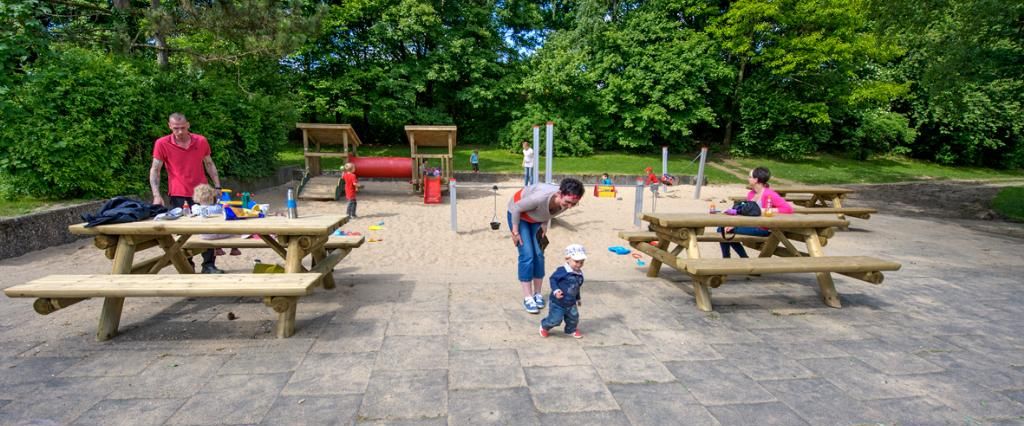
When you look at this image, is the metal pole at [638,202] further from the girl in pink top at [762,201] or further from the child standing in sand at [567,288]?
the child standing in sand at [567,288]

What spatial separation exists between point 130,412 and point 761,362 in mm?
4127

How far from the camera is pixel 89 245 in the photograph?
23.3 feet

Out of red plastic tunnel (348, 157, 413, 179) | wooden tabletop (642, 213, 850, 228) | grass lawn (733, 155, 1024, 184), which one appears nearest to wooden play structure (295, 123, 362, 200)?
red plastic tunnel (348, 157, 413, 179)

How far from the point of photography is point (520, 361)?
3197mm

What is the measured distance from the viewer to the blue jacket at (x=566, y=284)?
11.4ft

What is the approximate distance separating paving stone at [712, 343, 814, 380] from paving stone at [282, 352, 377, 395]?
268 cm

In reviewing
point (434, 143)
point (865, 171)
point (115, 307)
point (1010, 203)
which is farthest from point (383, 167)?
point (865, 171)

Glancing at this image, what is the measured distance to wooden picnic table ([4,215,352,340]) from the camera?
3.12 meters

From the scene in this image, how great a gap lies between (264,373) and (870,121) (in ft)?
121

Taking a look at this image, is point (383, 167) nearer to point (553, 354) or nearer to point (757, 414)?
point (553, 354)

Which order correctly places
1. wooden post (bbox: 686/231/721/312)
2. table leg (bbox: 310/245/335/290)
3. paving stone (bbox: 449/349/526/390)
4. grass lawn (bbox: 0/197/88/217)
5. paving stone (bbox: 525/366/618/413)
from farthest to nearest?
grass lawn (bbox: 0/197/88/217)
table leg (bbox: 310/245/335/290)
wooden post (bbox: 686/231/721/312)
paving stone (bbox: 449/349/526/390)
paving stone (bbox: 525/366/618/413)

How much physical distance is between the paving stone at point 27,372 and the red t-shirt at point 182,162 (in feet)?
8.49

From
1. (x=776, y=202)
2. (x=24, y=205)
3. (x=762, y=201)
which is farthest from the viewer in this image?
(x=24, y=205)

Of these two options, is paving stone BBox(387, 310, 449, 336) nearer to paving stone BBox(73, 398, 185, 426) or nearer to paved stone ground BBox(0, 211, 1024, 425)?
paved stone ground BBox(0, 211, 1024, 425)
